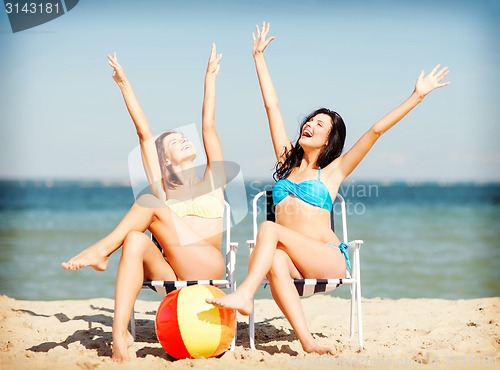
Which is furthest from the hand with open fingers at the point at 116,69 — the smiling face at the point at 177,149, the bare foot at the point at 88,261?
the bare foot at the point at 88,261

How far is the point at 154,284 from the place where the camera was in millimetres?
4016

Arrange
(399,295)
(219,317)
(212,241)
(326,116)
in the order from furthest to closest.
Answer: (399,295) → (326,116) → (212,241) → (219,317)

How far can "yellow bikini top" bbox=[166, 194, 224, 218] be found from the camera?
441 centimetres

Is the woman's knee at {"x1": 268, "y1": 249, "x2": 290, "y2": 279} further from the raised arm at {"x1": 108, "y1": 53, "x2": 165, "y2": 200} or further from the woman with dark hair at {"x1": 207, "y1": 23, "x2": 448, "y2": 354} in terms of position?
the raised arm at {"x1": 108, "y1": 53, "x2": 165, "y2": 200}

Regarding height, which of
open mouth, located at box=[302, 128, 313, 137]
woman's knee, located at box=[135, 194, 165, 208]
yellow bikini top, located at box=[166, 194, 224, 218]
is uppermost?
open mouth, located at box=[302, 128, 313, 137]

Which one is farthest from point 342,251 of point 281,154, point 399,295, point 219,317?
point 399,295

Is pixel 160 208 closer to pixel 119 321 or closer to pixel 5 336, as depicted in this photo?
pixel 119 321

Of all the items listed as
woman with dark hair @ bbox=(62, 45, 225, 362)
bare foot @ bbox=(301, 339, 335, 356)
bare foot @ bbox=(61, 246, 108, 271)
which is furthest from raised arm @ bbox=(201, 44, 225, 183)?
bare foot @ bbox=(301, 339, 335, 356)

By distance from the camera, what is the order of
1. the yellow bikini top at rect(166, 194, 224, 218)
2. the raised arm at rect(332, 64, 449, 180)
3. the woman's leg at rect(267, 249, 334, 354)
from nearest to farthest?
1. the woman's leg at rect(267, 249, 334, 354)
2. the raised arm at rect(332, 64, 449, 180)
3. the yellow bikini top at rect(166, 194, 224, 218)

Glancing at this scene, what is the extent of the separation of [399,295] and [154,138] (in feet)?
16.2

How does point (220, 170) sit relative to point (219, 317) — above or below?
above

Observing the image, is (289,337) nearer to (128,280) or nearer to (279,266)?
(279,266)

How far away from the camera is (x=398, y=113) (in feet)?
13.8

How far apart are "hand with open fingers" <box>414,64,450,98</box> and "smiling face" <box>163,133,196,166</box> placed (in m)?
1.54
